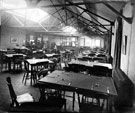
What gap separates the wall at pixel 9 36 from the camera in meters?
10.9

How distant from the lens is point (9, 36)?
11.5 m

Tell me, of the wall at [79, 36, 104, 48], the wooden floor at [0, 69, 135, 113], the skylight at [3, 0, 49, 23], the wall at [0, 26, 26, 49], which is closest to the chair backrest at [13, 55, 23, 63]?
the wooden floor at [0, 69, 135, 113]

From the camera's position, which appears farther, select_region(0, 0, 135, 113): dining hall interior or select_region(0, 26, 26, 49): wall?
select_region(0, 26, 26, 49): wall

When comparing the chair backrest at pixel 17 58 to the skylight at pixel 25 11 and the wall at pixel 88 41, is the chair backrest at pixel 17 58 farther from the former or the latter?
the wall at pixel 88 41

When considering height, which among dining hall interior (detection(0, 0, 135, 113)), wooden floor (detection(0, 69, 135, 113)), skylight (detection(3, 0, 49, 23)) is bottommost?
wooden floor (detection(0, 69, 135, 113))

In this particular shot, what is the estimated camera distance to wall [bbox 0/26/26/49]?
35.9 ft

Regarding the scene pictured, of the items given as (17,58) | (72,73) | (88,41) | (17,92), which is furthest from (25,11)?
(88,41)

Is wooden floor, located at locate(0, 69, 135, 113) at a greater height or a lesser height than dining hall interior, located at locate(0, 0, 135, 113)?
lesser

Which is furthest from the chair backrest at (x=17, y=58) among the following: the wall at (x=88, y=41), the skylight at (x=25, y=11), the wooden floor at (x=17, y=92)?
the wall at (x=88, y=41)

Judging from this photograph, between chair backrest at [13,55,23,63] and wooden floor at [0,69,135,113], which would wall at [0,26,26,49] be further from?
wooden floor at [0,69,135,113]

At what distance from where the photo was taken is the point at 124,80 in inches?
118

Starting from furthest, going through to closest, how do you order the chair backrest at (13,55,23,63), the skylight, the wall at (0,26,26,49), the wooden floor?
the wall at (0,26,26,49) → the chair backrest at (13,55,23,63) → the skylight → the wooden floor

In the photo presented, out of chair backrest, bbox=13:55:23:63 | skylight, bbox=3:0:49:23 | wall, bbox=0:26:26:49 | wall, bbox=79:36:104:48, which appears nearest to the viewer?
skylight, bbox=3:0:49:23

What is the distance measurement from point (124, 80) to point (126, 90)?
22 cm
